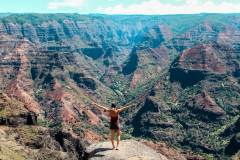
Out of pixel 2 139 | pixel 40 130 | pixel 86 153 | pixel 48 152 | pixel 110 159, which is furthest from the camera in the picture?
pixel 40 130

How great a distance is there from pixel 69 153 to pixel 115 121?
13486 cm

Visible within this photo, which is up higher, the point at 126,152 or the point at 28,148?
the point at 126,152

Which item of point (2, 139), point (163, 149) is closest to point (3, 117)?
point (2, 139)

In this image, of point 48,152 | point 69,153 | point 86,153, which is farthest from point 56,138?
point 86,153

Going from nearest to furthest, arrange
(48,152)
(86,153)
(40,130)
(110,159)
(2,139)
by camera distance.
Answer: (110,159) < (86,153) < (2,139) < (48,152) < (40,130)

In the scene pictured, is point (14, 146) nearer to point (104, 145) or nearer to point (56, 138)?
point (56, 138)

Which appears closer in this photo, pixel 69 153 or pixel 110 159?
pixel 110 159

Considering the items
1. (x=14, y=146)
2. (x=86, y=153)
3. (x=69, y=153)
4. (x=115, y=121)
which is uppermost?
(x=115, y=121)

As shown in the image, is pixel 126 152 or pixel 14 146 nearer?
pixel 126 152

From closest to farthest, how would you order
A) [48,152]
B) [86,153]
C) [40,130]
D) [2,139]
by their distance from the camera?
[86,153] < [2,139] < [48,152] < [40,130]

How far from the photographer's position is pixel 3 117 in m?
173

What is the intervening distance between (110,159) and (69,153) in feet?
450

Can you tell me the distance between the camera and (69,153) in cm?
18088

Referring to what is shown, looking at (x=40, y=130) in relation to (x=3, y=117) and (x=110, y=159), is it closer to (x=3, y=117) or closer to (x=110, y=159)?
(x=3, y=117)
